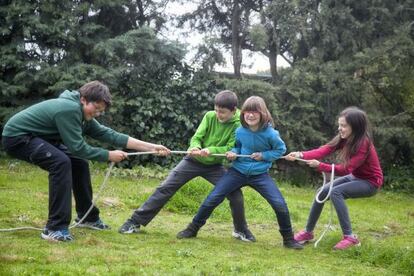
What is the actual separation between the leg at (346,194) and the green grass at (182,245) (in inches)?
11.3

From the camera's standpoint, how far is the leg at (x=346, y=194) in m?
5.81

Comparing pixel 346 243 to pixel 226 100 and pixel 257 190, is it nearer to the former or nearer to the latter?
pixel 257 190

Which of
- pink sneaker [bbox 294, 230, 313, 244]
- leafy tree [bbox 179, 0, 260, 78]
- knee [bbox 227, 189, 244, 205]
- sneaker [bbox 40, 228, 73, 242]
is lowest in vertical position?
pink sneaker [bbox 294, 230, 313, 244]

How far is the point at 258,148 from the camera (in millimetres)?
5707

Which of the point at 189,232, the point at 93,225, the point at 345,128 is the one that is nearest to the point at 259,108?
the point at 345,128

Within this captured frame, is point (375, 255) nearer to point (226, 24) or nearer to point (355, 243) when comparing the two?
point (355, 243)

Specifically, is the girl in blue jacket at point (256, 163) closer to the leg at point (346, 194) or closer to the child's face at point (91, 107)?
the leg at point (346, 194)

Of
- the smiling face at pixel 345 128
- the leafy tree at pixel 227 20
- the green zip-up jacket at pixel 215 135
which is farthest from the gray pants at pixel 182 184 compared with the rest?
the leafy tree at pixel 227 20

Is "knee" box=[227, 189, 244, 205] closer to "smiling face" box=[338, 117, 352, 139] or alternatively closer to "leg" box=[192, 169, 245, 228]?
"leg" box=[192, 169, 245, 228]

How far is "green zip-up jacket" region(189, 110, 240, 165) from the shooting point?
19.1 ft

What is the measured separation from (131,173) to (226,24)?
226 inches

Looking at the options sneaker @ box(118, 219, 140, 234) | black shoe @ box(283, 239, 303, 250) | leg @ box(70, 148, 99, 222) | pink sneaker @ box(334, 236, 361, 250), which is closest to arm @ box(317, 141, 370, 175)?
pink sneaker @ box(334, 236, 361, 250)

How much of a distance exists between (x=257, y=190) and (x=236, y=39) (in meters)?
9.13

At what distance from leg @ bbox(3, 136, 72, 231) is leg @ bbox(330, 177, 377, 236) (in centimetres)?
278
